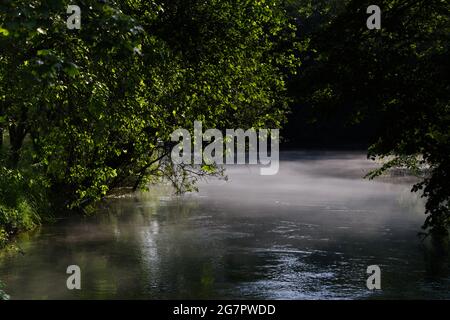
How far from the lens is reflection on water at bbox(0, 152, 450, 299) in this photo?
16953mm

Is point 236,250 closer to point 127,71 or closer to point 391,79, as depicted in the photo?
point 127,71

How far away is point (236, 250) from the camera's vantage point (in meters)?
21.9

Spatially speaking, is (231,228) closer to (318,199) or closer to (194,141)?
(194,141)

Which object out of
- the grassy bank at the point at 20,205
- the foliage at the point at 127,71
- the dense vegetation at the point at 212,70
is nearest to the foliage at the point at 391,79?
the dense vegetation at the point at 212,70

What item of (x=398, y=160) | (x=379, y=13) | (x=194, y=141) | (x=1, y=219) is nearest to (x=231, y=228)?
(x=194, y=141)
